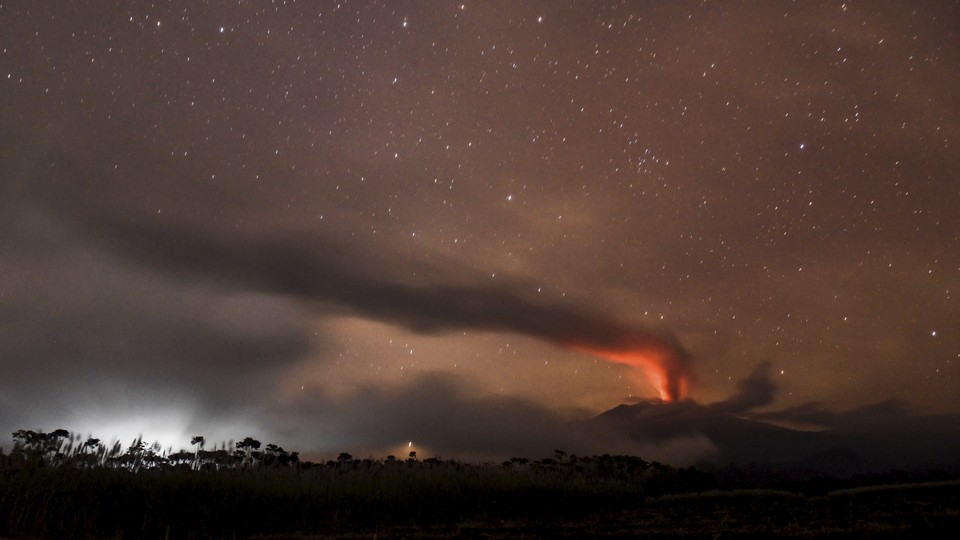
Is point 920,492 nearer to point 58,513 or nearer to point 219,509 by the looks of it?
point 219,509

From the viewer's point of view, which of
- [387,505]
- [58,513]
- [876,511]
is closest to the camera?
[58,513]

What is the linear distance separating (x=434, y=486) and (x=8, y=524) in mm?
8048

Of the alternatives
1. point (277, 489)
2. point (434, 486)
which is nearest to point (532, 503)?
Answer: point (434, 486)

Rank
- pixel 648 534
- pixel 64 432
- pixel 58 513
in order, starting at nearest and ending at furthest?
pixel 648 534
pixel 58 513
pixel 64 432

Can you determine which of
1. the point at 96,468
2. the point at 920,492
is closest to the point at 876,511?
the point at 920,492

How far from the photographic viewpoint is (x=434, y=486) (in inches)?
600

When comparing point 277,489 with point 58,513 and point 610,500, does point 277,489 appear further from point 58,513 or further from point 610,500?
point 610,500

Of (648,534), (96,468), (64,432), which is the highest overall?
(64,432)

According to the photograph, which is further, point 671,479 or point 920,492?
point 671,479

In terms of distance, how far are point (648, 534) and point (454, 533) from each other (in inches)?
118

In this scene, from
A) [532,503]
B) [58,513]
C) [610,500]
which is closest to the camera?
[58,513]

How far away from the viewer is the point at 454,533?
1055cm

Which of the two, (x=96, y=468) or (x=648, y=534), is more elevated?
(x=96, y=468)

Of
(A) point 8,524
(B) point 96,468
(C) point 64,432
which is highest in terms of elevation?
(C) point 64,432
